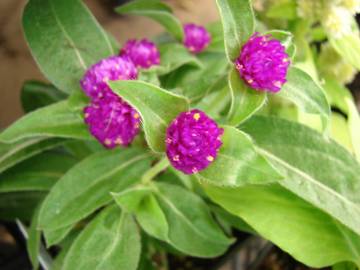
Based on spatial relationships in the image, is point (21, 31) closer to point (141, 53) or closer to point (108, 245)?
point (141, 53)

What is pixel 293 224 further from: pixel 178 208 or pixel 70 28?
pixel 70 28

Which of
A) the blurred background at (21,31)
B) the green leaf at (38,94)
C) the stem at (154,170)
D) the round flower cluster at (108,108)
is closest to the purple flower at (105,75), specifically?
the round flower cluster at (108,108)

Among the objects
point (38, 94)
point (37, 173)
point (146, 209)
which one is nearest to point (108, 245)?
point (146, 209)

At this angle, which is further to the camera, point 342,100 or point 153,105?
point 342,100

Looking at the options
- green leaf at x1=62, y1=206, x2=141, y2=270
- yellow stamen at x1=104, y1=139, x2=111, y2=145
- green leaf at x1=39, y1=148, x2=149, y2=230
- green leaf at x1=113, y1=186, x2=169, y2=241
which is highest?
yellow stamen at x1=104, y1=139, x2=111, y2=145

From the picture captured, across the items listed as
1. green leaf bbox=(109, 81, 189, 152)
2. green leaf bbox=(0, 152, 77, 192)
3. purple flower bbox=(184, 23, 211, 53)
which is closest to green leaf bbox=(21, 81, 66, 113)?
green leaf bbox=(0, 152, 77, 192)

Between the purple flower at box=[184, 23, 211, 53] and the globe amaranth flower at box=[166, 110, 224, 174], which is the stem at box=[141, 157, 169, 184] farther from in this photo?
the purple flower at box=[184, 23, 211, 53]
